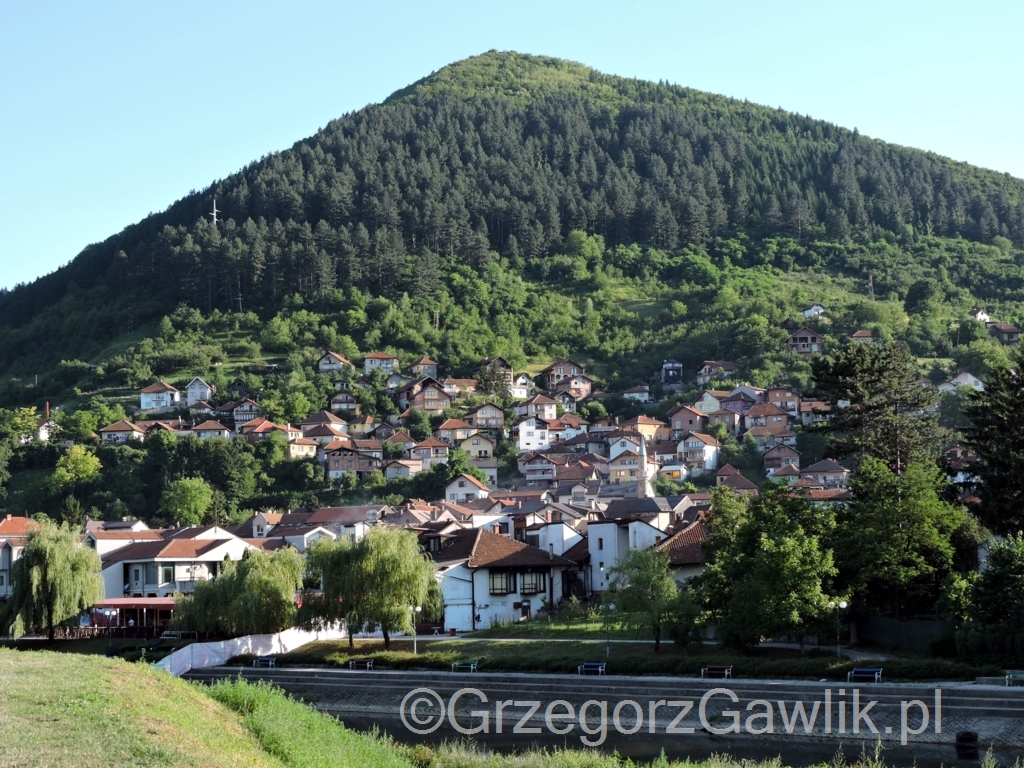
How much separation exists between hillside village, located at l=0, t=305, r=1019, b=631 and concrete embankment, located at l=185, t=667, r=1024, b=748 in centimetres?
1080

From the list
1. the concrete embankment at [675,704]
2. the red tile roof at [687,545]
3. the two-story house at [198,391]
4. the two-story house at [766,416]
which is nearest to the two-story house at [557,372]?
the two-story house at [766,416]

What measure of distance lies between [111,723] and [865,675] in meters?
19.6

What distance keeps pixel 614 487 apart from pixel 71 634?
51.0m

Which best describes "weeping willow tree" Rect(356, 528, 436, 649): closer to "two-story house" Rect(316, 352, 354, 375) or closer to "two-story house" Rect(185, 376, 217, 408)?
"two-story house" Rect(185, 376, 217, 408)

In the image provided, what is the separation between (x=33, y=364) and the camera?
149 metres

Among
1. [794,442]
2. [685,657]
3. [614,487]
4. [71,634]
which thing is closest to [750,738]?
[685,657]

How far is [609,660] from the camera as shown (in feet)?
130

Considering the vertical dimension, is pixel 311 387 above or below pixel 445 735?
above

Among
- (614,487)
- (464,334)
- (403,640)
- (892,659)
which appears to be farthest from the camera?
(464,334)

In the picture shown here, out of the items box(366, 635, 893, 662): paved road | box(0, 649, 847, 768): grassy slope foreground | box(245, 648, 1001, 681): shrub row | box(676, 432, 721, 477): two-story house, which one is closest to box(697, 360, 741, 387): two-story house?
box(676, 432, 721, 477): two-story house

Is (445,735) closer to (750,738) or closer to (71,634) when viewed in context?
(750,738)

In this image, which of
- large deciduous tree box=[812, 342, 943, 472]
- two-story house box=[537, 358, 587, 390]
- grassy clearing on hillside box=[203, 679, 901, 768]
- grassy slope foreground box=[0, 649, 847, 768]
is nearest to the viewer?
grassy slope foreground box=[0, 649, 847, 768]

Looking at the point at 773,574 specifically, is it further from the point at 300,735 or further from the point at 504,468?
the point at 504,468

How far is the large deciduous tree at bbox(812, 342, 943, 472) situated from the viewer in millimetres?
49281
